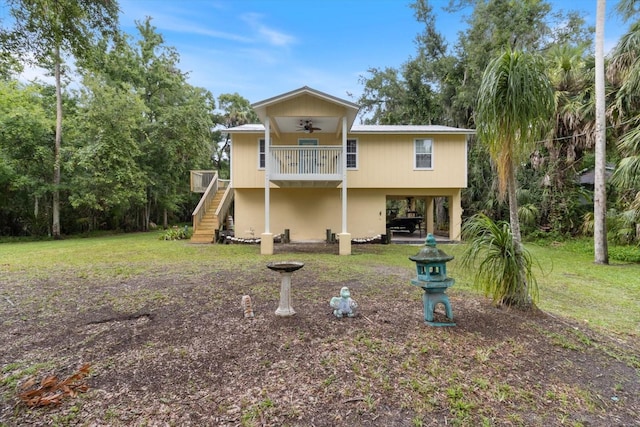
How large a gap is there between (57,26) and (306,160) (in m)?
8.13

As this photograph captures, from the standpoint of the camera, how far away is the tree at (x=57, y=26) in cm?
382

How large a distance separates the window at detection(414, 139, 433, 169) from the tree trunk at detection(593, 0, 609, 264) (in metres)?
5.69

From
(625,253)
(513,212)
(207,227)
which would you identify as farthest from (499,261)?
(207,227)

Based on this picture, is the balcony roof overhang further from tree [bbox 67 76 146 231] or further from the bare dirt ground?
tree [bbox 67 76 146 231]

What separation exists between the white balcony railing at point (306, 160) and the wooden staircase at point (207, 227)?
4.93 m

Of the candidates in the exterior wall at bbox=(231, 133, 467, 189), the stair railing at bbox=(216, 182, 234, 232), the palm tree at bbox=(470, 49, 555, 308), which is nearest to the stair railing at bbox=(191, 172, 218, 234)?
the stair railing at bbox=(216, 182, 234, 232)

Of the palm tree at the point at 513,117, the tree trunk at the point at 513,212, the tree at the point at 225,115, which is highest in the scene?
the tree at the point at 225,115

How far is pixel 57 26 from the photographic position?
160 inches

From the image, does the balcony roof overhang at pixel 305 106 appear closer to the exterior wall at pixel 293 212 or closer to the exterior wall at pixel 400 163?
the exterior wall at pixel 400 163

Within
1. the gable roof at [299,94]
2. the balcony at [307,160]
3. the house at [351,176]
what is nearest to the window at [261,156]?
the house at [351,176]

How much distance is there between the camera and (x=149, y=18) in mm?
20031

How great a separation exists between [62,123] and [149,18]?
8944 millimetres

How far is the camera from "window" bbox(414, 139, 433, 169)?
44.5 feet

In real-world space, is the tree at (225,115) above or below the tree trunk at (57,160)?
above
